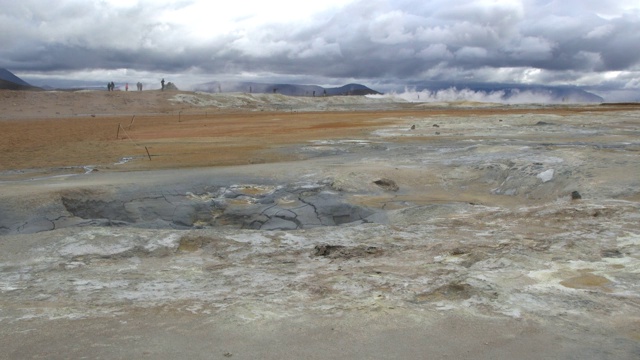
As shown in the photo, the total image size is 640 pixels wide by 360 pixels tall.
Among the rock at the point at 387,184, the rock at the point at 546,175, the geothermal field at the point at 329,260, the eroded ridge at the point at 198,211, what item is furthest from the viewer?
the rock at the point at 387,184

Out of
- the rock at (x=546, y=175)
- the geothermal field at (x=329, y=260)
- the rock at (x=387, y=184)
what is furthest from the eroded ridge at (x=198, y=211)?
the rock at (x=546, y=175)

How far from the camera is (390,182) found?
10086 millimetres

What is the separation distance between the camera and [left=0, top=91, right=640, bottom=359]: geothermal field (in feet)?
12.3

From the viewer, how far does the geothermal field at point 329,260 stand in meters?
3.75

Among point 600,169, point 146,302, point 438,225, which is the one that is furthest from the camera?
point 600,169

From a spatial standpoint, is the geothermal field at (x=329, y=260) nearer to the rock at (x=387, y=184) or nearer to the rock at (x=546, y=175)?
the rock at (x=387, y=184)

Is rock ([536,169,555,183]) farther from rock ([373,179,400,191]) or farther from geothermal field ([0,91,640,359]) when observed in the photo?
rock ([373,179,400,191])

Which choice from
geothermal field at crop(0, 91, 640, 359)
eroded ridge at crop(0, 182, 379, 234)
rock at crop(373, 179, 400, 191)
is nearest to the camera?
geothermal field at crop(0, 91, 640, 359)

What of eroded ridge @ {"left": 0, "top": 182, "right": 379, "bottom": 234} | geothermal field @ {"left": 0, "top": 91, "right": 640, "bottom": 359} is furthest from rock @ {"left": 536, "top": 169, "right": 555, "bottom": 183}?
eroded ridge @ {"left": 0, "top": 182, "right": 379, "bottom": 234}

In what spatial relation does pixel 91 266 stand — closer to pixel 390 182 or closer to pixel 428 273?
pixel 428 273

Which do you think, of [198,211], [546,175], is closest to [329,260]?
[198,211]

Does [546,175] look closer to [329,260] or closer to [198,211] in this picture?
[329,260]

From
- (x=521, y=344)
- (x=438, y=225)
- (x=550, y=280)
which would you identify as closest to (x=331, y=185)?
(x=438, y=225)

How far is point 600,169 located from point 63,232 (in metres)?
8.25
